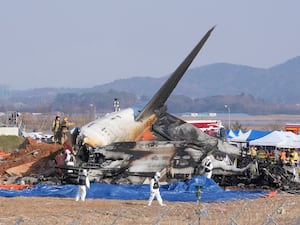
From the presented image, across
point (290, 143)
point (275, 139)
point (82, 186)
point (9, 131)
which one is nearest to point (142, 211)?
point (82, 186)

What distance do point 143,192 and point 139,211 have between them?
5532 millimetres

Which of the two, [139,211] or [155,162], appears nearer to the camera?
[139,211]

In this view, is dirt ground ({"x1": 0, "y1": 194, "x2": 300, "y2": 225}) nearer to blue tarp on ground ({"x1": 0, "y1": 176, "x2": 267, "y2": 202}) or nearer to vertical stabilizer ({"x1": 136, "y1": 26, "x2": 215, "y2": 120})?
blue tarp on ground ({"x1": 0, "y1": 176, "x2": 267, "y2": 202})

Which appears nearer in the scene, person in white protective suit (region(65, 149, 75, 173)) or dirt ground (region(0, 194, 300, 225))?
dirt ground (region(0, 194, 300, 225))

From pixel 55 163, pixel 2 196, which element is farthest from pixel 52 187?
pixel 55 163

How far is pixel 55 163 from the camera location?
116 feet

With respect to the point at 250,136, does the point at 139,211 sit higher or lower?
lower

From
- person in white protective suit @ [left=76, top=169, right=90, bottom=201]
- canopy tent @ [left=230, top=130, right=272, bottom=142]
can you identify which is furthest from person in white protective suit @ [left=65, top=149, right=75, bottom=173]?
canopy tent @ [left=230, top=130, right=272, bottom=142]

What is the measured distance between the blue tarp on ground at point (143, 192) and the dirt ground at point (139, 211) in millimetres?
1022

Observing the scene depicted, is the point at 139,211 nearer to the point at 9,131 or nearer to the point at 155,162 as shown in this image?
the point at 155,162

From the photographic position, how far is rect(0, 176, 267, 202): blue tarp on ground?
1064 inches

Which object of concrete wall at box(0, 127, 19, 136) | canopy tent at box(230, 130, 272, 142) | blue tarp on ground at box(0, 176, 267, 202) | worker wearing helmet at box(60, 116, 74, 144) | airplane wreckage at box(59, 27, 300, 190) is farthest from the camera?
concrete wall at box(0, 127, 19, 136)

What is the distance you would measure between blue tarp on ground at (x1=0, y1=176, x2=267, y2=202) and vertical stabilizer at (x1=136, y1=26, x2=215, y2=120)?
7866 mm

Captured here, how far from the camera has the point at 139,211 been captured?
22.6m
